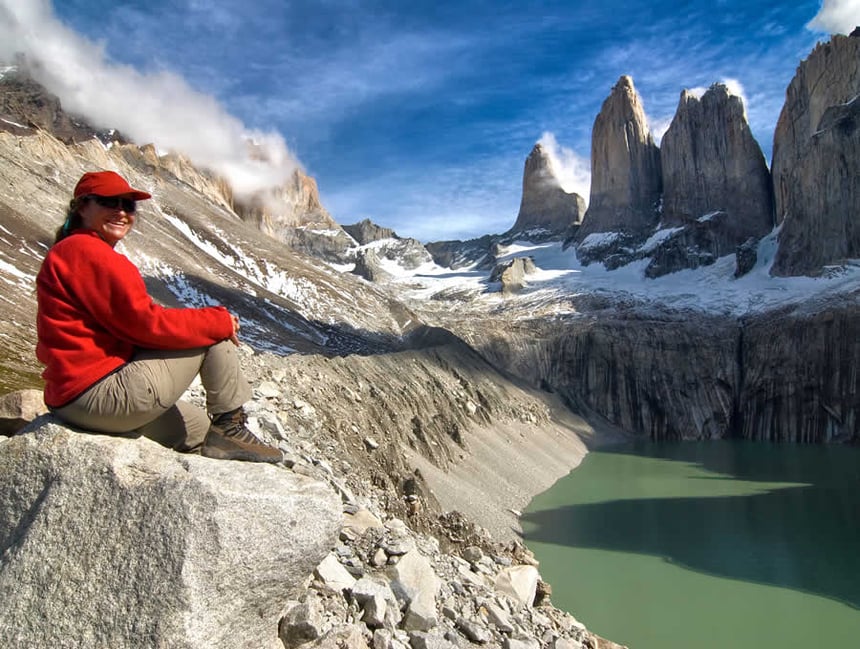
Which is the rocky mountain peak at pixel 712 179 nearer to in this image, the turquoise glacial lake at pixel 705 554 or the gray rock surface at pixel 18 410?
the turquoise glacial lake at pixel 705 554

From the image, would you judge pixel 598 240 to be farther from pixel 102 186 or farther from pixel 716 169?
pixel 102 186

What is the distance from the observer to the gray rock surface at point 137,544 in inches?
147

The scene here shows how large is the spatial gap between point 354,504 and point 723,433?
6628cm

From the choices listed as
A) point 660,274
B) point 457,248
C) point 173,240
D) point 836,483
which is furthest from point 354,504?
point 457,248

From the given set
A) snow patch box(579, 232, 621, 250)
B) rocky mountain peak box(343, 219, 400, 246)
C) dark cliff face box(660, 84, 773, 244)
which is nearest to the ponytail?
dark cliff face box(660, 84, 773, 244)

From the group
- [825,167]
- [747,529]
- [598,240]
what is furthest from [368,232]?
[747,529]

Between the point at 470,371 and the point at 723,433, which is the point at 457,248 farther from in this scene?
the point at 470,371

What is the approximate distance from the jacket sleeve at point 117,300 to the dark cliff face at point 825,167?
87869 millimetres

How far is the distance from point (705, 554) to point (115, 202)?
82.0 feet

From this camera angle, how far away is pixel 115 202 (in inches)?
174

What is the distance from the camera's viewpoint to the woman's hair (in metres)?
4.34

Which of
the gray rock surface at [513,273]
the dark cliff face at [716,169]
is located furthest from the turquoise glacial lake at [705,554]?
the dark cliff face at [716,169]

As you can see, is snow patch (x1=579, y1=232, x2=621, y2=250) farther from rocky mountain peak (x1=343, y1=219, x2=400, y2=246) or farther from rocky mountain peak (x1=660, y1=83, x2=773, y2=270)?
rocky mountain peak (x1=343, y1=219, x2=400, y2=246)

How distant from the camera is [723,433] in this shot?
65.8 m
